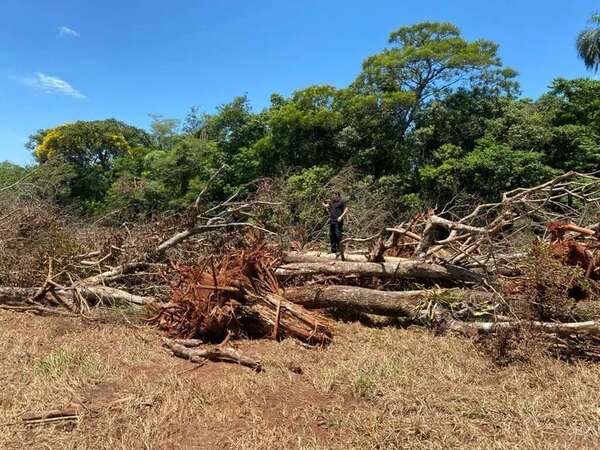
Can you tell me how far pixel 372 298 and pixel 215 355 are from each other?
7.53 feet

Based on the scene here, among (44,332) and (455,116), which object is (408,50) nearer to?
(455,116)

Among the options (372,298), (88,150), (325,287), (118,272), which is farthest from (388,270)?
(88,150)

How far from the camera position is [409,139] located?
51.9 feet

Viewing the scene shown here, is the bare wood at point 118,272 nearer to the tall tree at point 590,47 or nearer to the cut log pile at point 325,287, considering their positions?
the cut log pile at point 325,287

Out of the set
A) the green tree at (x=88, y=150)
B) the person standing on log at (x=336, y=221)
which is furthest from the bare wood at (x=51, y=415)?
the green tree at (x=88, y=150)

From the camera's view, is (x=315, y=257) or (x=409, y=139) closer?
(x=315, y=257)

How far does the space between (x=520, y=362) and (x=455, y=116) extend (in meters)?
12.6

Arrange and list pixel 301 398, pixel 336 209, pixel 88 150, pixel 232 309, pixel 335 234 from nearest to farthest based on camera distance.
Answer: pixel 301 398
pixel 232 309
pixel 335 234
pixel 336 209
pixel 88 150

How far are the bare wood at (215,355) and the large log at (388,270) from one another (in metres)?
2.27

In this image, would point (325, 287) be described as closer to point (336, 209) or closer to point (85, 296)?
point (336, 209)

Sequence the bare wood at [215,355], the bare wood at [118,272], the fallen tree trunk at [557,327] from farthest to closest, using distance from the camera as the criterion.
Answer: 1. the bare wood at [118,272]
2. the fallen tree trunk at [557,327]
3. the bare wood at [215,355]

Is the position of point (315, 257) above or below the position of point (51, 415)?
above

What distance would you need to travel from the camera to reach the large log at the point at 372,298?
593cm

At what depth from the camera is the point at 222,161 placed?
20234mm
